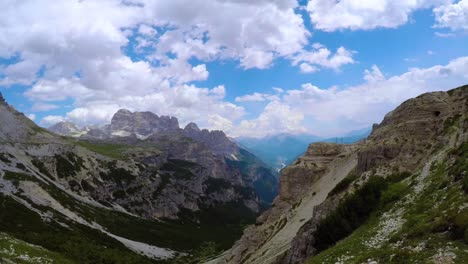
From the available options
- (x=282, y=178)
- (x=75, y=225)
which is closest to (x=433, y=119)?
(x=282, y=178)

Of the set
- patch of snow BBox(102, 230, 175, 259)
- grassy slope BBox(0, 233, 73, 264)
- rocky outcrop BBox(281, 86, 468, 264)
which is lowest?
patch of snow BBox(102, 230, 175, 259)

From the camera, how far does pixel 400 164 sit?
47.6 meters

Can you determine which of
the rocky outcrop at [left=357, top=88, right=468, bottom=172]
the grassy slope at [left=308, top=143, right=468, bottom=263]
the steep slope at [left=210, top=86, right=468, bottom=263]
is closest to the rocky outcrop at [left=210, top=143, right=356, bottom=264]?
the steep slope at [left=210, top=86, right=468, bottom=263]

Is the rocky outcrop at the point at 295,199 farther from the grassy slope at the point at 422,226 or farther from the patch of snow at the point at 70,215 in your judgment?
the patch of snow at the point at 70,215

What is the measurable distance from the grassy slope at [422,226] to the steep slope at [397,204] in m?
0.06

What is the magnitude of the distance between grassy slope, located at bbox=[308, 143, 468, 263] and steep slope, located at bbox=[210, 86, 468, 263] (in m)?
0.06

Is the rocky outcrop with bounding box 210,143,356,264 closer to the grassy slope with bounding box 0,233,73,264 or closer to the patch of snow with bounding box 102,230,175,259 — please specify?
the grassy slope with bounding box 0,233,73,264

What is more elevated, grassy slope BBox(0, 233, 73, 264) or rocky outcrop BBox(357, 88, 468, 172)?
rocky outcrop BBox(357, 88, 468, 172)

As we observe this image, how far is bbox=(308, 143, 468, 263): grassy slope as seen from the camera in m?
22.7

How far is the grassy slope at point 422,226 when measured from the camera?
22.7 meters

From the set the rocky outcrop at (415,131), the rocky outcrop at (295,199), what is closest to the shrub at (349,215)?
the rocky outcrop at (415,131)

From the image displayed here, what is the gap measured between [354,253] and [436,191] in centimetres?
930

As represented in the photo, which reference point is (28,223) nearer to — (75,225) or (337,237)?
(75,225)

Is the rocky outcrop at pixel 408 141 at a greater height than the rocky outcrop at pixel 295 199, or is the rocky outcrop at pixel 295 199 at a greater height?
the rocky outcrop at pixel 408 141
